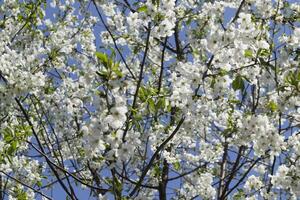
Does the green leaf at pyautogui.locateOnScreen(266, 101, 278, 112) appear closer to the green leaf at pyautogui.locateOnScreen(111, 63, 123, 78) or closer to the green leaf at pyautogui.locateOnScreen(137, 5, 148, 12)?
the green leaf at pyautogui.locateOnScreen(137, 5, 148, 12)

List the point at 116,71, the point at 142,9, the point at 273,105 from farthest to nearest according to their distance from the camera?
the point at 273,105 < the point at 142,9 < the point at 116,71

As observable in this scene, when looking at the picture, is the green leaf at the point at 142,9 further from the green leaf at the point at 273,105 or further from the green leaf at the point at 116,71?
the green leaf at the point at 273,105

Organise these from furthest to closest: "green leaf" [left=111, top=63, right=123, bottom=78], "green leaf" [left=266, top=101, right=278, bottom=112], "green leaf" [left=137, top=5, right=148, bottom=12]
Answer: "green leaf" [left=266, top=101, right=278, bottom=112], "green leaf" [left=137, top=5, right=148, bottom=12], "green leaf" [left=111, top=63, right=123, bottom=78]

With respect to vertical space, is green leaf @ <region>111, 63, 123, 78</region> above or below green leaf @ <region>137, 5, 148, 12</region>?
below

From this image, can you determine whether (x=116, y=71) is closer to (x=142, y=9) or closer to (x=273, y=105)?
(x=142, y=9)

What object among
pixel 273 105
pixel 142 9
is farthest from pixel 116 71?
pixel 273 105

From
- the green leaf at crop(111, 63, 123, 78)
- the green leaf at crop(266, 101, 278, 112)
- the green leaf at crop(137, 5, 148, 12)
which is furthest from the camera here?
the green leaf at crop(266, 101, 278, 112)

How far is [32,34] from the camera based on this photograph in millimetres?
7621

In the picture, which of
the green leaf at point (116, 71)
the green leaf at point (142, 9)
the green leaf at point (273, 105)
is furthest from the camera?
the green leaf at point (273, 105)

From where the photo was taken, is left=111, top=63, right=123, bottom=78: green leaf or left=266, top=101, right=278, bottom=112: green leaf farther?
left=266, top=101, right=278, bottom=112: green leaf

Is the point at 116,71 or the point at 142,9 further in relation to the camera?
the point at 142,9

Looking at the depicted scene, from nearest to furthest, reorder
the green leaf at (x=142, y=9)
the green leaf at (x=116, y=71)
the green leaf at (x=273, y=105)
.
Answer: the green leaf at (x=116, y=71) < the green leaf at (x=142, y=9) < the green leaf at (x=273, y=105)

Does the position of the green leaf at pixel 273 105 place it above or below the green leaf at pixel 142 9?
below

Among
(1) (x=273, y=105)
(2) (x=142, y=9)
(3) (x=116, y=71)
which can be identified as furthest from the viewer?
(1) (x=273, y=105)
